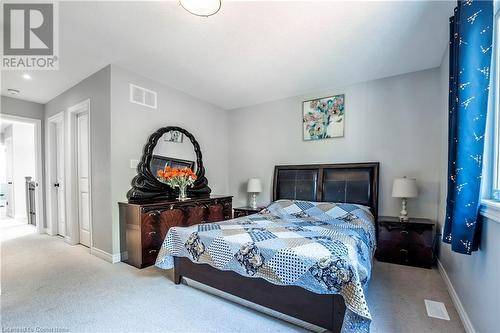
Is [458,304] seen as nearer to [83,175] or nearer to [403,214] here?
[403,214]

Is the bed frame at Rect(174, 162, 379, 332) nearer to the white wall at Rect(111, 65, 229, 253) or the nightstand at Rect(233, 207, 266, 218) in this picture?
the nightstand at Rect(233, 207, 266, 218)

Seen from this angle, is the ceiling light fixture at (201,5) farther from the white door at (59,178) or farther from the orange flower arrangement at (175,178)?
the white door at (59,178)

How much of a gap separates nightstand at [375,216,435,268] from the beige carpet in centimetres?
13

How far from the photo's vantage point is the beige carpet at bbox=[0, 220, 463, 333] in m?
1.81

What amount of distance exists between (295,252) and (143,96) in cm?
310

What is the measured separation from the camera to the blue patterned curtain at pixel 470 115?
5.10 ft

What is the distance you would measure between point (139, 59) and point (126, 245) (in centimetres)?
248

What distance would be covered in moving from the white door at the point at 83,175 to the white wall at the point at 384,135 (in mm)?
2989

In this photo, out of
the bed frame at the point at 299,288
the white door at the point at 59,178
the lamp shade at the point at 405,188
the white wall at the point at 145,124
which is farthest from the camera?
the white door at the point at 59,178

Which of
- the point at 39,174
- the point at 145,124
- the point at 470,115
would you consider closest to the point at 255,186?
the point at 145,124

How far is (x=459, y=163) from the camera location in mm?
1659

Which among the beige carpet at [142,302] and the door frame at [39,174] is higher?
the door frame at [39,174]

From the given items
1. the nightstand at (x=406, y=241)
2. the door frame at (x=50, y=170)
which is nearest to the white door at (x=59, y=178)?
the door frame at (x=50, y=170)

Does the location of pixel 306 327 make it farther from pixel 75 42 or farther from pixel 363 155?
pixel 75 42
